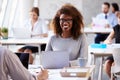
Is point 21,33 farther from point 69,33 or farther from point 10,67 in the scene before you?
point 10,67

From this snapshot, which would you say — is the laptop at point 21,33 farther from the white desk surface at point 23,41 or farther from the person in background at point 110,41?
the person in background at point 110,41

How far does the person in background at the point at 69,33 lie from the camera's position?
136 inches

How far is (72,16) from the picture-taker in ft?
11.4

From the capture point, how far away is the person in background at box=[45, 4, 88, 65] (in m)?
3.47

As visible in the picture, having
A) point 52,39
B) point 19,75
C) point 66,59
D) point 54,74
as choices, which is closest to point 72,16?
point 52,39

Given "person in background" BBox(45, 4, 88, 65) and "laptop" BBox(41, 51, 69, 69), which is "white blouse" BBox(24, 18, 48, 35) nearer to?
"person in background" BBox(45, 4, 88, 65)

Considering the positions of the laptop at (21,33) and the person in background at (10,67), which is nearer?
the person in background at (10,67)

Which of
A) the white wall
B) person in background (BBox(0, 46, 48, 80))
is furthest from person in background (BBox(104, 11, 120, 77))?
the white wall

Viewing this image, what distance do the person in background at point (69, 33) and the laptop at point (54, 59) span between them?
51cm

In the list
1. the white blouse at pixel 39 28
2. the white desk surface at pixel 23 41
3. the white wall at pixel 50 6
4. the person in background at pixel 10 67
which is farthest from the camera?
the white wall at pixel 50 6

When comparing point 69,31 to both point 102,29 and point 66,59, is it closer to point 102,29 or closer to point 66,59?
point 66,59

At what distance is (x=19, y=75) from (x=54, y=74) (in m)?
0.79

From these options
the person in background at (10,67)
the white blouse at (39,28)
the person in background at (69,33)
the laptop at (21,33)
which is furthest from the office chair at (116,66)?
the white blouse at (39,28)

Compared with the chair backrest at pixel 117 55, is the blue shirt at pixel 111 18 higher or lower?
higher
